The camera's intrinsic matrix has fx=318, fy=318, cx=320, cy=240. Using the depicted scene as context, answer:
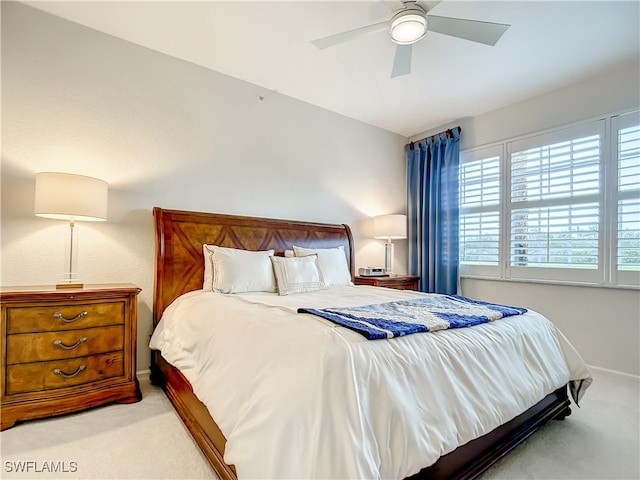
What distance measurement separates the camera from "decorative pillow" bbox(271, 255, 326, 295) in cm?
275

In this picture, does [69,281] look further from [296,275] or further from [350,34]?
[350,34]

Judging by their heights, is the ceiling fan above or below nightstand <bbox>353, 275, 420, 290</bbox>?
above

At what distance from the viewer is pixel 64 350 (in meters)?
2.03

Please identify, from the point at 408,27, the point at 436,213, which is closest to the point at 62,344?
the point at 408,27

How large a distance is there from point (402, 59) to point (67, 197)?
2546mm

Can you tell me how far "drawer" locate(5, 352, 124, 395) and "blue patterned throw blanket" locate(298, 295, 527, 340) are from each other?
1.50 metres

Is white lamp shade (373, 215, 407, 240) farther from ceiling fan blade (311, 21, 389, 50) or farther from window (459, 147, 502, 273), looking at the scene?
ceiling fan blade (311, 21, 389, 50)

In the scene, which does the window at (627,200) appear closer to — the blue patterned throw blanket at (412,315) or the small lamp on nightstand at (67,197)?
the blue patterned throw blanket at (412,315)

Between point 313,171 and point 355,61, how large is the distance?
1293mm

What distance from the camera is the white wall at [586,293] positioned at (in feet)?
9.63

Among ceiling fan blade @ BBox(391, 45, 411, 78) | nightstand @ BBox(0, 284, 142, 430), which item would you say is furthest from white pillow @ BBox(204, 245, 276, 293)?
ceiling fan blade @ BBox(391, 45, 411, 78)

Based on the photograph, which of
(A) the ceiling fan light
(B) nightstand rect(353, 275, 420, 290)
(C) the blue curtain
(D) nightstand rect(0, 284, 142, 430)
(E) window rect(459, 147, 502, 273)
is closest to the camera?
(D) nightstand rect(0, 284, 142, 430)

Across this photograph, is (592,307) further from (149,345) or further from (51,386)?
(51,386)

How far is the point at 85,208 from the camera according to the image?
2158 millimetres
